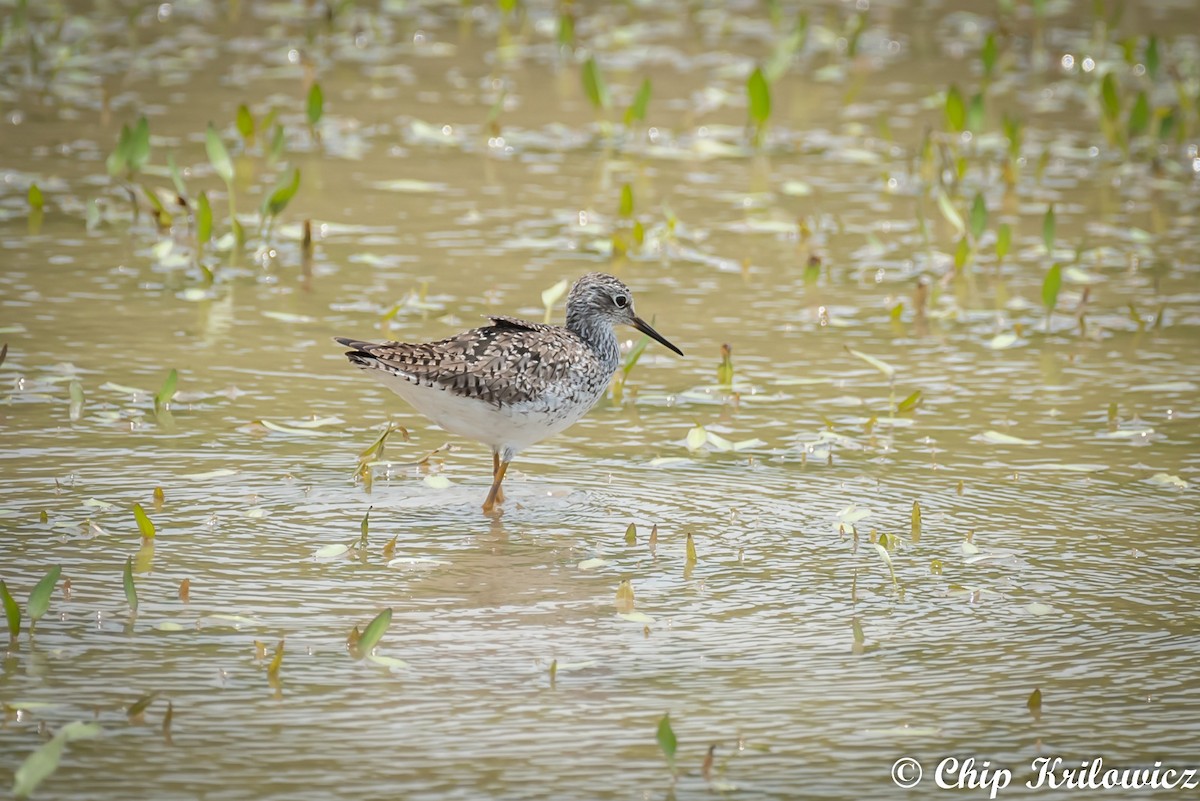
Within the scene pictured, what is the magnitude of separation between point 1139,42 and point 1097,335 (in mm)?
7489

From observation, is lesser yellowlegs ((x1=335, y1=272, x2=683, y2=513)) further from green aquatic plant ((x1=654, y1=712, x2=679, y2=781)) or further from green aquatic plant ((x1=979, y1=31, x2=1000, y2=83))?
green aquatic plant ((x1=979, y1=31, x2=1000, y2=83))

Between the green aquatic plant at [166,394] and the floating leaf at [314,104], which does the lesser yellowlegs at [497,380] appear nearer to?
the green aquatic plant at [166,394]

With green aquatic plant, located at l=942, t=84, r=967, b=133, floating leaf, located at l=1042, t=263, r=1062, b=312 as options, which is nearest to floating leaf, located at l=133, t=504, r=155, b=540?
floating leaf, located at l=1042, t=263, r=1062, b=312

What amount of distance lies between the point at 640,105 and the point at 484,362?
617cm

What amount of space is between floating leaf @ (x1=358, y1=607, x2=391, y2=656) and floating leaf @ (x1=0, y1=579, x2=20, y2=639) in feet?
3.95

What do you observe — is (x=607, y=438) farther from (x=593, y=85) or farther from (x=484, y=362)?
(x=593, y=85)

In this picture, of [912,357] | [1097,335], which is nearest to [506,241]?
[912,357]

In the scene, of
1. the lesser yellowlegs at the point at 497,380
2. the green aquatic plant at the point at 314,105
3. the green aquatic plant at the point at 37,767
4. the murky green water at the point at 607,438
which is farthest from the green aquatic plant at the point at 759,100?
the green aquatic plant at the point at 37,767

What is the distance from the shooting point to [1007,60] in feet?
55.3

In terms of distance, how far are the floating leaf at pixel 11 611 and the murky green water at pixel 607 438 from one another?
8 cm

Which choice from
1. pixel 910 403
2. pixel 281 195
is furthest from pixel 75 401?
pixel 910 403

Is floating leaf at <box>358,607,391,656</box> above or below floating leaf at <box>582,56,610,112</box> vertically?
below

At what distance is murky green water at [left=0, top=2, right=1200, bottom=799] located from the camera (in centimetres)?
591

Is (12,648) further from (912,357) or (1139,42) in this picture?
(1139,42)
